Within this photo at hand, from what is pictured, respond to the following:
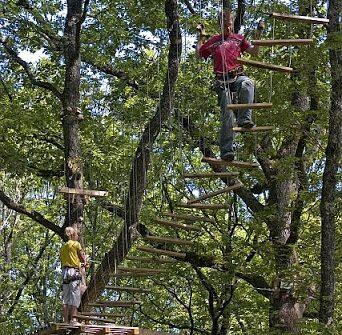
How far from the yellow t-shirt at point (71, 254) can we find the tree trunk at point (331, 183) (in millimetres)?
3197

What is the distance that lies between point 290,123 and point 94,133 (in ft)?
15.0

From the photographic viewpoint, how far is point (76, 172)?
1092 cm

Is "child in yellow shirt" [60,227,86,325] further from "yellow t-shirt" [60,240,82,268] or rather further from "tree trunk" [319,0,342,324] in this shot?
"tree trunk" [319,0,342,324]

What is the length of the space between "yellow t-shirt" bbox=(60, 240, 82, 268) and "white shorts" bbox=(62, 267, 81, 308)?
0.39ft

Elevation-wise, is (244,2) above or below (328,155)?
above

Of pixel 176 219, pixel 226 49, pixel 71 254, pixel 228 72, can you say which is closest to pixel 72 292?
pixel 71 254

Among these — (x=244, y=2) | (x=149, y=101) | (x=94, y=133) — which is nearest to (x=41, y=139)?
(x=94, y=133)

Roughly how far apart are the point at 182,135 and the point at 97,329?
531cm

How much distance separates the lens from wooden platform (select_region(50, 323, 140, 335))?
8312 millimetres

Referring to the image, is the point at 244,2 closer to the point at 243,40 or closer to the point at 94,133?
the point at 94,133

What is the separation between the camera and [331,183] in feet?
32.3

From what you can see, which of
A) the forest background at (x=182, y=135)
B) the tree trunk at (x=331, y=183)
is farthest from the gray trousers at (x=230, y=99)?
the tree trunk at (x=331, y=183)

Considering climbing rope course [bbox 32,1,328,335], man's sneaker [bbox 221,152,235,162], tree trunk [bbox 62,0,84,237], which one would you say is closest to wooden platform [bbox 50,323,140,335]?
climbing rope course [bbox 32,1,328,335]

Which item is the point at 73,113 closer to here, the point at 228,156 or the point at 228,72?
the point at 228,72
